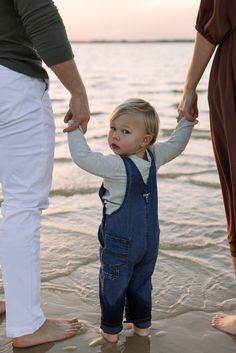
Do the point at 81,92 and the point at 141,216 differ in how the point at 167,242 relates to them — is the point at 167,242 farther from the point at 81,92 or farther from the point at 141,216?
the point at 81,92

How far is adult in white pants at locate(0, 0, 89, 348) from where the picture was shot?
245 centimetres

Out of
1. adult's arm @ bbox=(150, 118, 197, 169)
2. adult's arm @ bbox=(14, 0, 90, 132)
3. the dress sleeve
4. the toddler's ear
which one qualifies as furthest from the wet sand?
the dress sleeve

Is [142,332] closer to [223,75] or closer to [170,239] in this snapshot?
[223,75]

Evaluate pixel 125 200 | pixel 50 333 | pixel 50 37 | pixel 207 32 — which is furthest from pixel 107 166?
pixel 50 333

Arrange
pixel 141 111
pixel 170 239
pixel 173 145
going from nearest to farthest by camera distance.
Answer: pixel 141 111 → pixel 173 145 → pixel 170 239

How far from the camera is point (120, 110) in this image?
2.69 metres

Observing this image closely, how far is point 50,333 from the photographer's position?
2838mm

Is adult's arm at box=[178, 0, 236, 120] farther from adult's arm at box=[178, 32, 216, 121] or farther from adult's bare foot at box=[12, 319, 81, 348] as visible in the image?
adult's bare foot at box=[12, 319, 81, 348]

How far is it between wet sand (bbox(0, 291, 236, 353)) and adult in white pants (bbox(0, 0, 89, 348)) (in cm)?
14

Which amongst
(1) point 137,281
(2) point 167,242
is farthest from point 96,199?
(1) point 137,281

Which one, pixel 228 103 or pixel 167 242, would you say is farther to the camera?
pixel 167 242

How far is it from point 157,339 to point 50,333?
514 millimetres

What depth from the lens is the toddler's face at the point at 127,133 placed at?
8.77 feet

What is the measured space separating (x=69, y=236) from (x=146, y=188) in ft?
5.50
